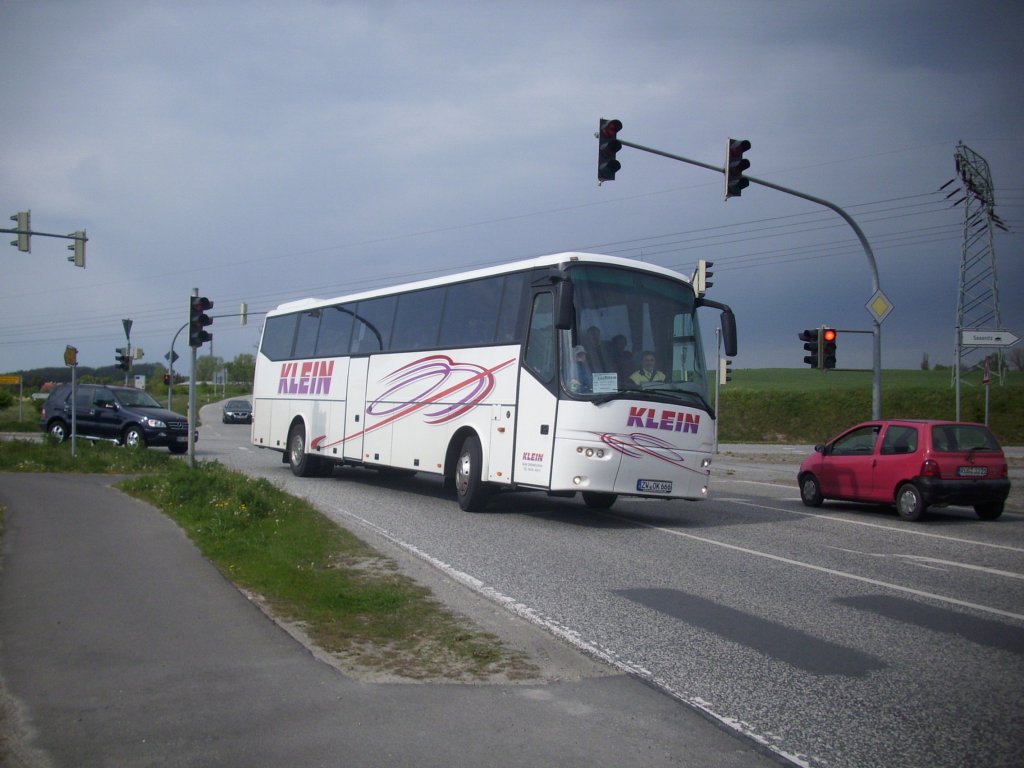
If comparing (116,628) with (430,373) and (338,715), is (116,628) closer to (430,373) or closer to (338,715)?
(338,715)

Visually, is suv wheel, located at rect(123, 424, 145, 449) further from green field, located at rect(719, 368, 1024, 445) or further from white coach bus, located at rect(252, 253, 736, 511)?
green field, located at rect(719, 368, 1024, 445)

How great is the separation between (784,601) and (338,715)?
4603 millimetres

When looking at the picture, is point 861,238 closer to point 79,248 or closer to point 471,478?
point 471,478

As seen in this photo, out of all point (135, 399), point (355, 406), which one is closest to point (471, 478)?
point (355, 406)

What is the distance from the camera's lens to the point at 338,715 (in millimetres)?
4812

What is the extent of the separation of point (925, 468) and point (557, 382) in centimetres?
643

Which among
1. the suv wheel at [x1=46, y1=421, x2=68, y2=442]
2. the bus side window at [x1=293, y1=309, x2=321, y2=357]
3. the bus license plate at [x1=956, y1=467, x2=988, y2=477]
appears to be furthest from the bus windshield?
the suv wheel at [x1=46, y1=421, x2=68, y2=442]

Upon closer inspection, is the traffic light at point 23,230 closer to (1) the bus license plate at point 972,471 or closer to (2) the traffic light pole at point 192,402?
(2) the traffic light pole at point 192,402

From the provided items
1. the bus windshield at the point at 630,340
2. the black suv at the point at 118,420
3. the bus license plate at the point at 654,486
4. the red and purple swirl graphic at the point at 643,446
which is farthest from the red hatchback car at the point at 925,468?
the black suv at the point at 118,420

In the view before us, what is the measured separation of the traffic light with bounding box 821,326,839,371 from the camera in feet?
72.9

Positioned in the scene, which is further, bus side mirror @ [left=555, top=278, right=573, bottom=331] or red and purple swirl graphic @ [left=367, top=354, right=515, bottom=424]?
red and purple swirl graphic @ [left=367, top=354, right=515, bottom=424]

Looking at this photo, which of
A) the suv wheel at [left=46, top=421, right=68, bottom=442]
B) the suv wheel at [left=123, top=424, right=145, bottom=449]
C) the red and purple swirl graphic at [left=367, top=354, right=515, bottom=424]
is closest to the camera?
the red and purple swirl graphic at [left=367, top=354, right=515, bottom=424]

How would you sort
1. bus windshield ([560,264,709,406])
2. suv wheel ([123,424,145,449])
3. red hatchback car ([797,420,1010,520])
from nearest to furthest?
1. bus windshield ([560,264,709,406])
2. red hatchback car ([797,420,1010,520])
3. suv wheel ([123,424,145,449])

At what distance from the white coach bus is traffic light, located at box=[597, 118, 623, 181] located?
11.1ft
